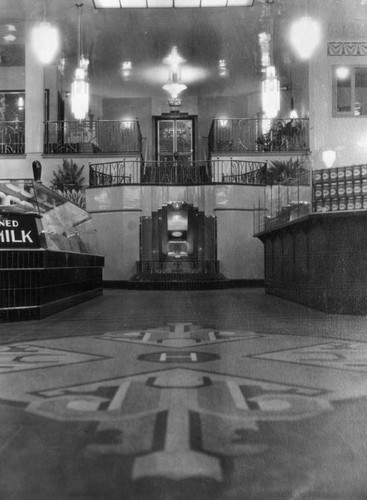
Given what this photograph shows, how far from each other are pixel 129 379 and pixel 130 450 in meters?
1.33

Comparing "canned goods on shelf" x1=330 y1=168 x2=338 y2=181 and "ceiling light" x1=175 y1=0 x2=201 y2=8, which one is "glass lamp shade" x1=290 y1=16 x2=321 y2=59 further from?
"ceiling light" x1=175 y1=0 x2=201 y2=8

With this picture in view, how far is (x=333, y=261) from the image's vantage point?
7.45 m

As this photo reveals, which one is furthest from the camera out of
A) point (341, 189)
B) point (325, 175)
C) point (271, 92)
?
point (271, 92)

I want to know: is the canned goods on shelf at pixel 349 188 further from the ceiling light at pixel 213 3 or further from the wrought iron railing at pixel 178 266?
the wrought iron railing at pixel 178 266

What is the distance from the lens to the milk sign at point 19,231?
6426mm

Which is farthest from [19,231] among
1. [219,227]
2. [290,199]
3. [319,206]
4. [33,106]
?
[33,106]

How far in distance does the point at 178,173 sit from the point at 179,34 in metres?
4.25

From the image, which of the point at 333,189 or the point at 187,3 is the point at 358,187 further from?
the point at 187,3

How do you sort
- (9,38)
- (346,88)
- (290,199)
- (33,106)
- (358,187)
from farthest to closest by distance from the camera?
(33,106) < (9,38) < (346,88) < (290,199) < (358,187)

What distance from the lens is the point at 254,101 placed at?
2194 cm

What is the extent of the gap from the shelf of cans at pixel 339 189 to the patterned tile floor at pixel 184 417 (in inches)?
98.5

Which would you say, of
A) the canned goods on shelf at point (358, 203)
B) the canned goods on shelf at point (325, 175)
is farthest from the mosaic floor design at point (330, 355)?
the canned goods on shelf at point (325, 175)

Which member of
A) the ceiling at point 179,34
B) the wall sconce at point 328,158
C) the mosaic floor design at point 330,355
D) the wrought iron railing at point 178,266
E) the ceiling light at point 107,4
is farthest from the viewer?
the wrought iron railing at point 178,266

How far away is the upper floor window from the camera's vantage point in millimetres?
16188
